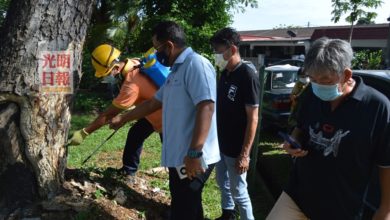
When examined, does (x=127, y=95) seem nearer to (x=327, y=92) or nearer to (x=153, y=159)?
(x=327, y=92)

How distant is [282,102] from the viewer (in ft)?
25.7

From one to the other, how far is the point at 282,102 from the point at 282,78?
99 cm

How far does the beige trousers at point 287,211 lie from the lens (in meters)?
2.46

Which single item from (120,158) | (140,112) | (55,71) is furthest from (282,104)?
(55,71)

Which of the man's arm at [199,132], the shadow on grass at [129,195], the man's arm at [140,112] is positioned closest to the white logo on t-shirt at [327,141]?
the man's arm at [199,132]

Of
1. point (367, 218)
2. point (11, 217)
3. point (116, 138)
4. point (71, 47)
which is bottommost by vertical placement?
point (116, 138)

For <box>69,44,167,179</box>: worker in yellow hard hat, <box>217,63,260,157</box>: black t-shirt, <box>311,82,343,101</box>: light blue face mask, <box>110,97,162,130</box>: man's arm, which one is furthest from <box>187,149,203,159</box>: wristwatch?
<box>69,44,167,179</box>: worker in yellow hard hat

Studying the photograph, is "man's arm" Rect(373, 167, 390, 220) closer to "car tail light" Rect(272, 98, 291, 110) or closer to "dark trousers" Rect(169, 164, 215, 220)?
"dark trousers" Rect(169, 164, 215, 220)

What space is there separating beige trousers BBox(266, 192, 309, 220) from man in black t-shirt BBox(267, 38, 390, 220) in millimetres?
80

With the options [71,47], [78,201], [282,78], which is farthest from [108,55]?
[282,78]

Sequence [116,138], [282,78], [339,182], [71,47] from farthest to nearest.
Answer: [282,78], [116,138], [71,47], [339,182]

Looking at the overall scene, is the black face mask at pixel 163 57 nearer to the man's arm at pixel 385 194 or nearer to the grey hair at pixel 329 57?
the grey hair at pixel 329 57

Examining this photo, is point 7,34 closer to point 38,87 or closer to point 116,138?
point 38,87

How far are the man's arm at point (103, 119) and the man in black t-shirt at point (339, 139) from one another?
1728 mm
